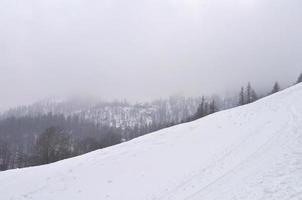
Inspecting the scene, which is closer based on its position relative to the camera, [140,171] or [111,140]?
[140,171]

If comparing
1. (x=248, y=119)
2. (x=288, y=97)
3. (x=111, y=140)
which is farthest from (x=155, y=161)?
(x=111, y=140)

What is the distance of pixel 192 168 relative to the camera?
19406mm

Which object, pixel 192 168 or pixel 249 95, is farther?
pixel 249 95


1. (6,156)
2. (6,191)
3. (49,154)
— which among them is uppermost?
(6,191)

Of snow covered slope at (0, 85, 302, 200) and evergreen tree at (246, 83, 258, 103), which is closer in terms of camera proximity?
snow covered slope at (0, 85, 302, 200)

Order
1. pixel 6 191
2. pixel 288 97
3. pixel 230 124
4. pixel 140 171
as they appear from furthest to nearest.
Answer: pixel 288 97 < pixel 230 124 < pixel 140 171 < pixel 6 191

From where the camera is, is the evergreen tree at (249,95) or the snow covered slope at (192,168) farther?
the evergreen tree at (249,95)

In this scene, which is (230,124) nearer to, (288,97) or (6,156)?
(288,97)

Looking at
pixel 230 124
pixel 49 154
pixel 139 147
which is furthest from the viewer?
pixel 49 154

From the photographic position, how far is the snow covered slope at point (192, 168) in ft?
45.9

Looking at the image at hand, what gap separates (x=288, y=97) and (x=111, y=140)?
295 ft

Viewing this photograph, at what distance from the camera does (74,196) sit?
18.0 m

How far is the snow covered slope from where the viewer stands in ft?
45.9

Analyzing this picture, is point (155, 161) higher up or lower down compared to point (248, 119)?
lower down
